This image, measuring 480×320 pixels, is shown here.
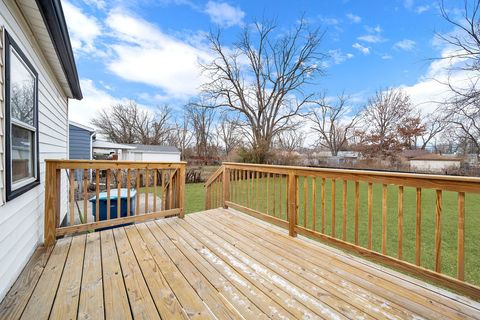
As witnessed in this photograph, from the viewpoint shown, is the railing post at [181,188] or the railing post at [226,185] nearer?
the railing post at [181,188]

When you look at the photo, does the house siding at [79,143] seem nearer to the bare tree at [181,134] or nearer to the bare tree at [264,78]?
the bare tree at [264,78]

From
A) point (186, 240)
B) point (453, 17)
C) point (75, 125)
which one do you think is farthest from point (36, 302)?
point (453, 17)

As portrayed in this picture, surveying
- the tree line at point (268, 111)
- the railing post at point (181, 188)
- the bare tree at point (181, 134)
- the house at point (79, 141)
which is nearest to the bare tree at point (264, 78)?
the tree line at point (268, 111)

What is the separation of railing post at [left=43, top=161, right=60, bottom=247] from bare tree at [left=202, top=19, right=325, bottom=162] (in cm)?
1504

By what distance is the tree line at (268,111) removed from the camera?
16.8 m

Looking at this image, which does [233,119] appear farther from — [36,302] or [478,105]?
[36,302]

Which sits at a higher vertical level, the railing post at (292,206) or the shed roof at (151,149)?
the shed roof at (151,149)

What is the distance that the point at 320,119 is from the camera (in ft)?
81.2

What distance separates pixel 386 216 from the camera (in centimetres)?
198

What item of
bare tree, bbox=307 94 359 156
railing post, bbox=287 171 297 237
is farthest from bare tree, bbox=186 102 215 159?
railing post, bbox=287 171 297 237

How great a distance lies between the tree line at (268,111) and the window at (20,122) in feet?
37.8

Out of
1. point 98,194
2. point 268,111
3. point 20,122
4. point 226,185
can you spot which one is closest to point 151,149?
point 268,111

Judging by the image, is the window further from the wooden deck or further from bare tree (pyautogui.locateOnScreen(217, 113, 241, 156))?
bare tree (pyautogui.locateOnScreen(217, 113, 241, 156))

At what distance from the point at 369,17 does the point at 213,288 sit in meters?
12.7
